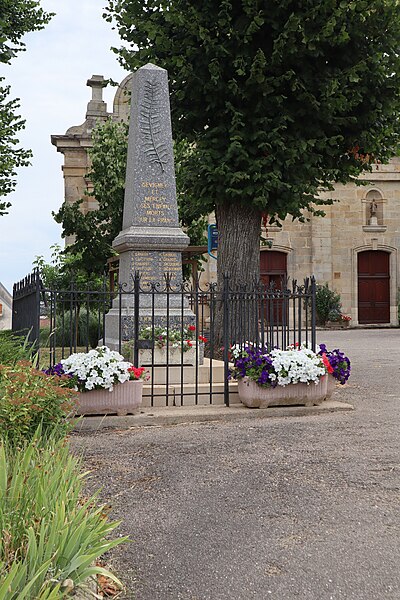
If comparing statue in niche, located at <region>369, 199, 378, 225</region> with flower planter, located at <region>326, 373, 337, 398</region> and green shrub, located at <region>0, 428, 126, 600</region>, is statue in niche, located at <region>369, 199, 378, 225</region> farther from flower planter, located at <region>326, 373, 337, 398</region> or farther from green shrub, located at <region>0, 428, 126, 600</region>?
green shrub, located at <region>0, 428, 126, 600</region>

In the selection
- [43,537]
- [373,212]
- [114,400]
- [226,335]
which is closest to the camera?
[43,537]

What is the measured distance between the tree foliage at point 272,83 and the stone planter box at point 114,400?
174 inches

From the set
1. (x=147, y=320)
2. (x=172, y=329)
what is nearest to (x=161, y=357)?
(x=172, y=329)

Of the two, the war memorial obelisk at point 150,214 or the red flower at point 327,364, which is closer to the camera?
the red flower at point 327,364

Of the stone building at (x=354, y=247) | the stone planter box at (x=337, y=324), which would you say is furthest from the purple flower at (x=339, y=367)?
the stone building at (x=354, y=247)

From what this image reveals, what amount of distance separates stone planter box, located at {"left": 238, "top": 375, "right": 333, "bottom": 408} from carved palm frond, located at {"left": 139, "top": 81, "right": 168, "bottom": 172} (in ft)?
11.1

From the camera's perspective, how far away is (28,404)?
159 inches

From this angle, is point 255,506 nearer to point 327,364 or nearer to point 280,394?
point 280,394

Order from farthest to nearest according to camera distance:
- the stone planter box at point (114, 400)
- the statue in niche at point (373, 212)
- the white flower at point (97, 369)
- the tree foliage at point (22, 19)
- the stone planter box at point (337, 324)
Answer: the statue in niche at point (373, 212) → the stone planter box at point (337, 324) → the tree foliage at point (22, 19) → the stone planter box at point (114, 400) → the white flower at point (97, 369)

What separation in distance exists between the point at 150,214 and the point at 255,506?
538 centimetres

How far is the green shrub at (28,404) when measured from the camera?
3920 millimetres

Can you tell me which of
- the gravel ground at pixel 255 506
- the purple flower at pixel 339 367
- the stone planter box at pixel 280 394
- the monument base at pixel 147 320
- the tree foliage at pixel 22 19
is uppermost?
the tree foliage at pixel 22 19

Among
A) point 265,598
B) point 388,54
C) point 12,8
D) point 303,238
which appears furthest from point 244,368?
point 303,238

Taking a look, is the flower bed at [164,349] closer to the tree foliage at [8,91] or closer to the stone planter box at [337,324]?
the tree foliage at [8,91]
